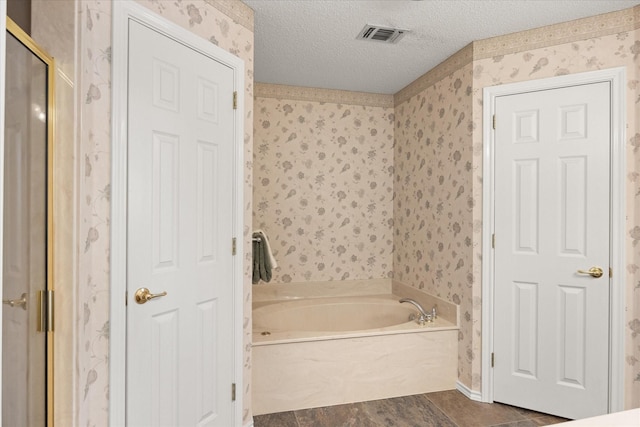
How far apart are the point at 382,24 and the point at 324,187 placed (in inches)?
66.5

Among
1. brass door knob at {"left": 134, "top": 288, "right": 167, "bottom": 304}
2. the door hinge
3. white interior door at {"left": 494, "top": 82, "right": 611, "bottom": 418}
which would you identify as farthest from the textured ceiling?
the door hinge

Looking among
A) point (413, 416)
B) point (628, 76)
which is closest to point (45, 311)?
point (413, 416)

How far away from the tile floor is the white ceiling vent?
2475 millimetres

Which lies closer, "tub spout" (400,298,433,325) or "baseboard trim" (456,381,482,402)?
"baseboard trim" (456,381,482,402)

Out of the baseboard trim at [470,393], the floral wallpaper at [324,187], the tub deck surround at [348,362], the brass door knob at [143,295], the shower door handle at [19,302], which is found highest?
the floral wallpaper at [324,187]

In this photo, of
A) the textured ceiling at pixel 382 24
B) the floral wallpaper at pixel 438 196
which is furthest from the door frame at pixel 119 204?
the floral wallpaper at pixel 438 196

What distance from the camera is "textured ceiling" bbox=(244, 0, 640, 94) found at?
2336 millimetres

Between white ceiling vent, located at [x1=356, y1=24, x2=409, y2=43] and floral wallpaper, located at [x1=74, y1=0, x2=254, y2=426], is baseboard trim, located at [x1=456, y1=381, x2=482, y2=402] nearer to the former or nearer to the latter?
floral wallpaper, located at [x1=74, y1=0, x2=254, y2=426]

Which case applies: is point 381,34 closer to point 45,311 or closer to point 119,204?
point 119,204

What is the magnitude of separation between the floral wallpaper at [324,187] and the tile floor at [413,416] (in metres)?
1.38

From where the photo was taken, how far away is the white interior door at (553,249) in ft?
8.10

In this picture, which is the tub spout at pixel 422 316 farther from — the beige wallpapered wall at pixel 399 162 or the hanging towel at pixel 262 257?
the hanging towel at pixel 262 257

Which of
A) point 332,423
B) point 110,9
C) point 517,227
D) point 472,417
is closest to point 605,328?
point 517,227

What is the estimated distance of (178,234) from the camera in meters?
1.92
